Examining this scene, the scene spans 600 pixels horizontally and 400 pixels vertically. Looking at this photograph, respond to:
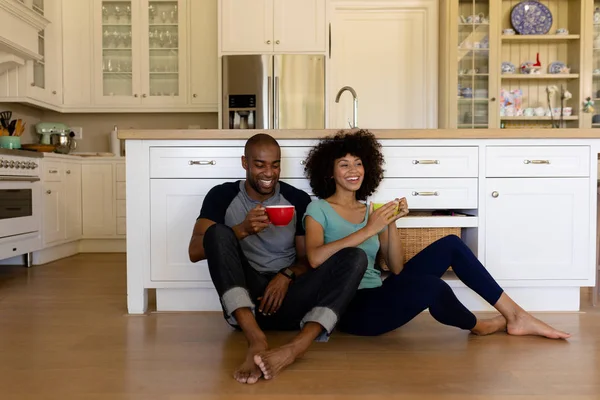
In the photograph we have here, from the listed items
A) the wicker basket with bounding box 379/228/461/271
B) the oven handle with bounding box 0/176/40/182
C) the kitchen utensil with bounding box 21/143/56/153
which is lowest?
the wicker basket with bounding box 379/228/461/271

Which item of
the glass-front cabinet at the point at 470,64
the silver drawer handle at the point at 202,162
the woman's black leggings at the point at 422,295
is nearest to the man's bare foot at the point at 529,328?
the woman's black leggings at the point at 422,295

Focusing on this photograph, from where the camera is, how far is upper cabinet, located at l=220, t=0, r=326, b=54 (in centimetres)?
462

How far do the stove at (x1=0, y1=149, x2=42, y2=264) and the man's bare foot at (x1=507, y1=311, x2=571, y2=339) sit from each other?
3.11 m

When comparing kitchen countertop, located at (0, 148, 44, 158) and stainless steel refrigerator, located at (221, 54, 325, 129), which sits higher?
stainless steel refrigerator, located at (221, 54, 325, 129)

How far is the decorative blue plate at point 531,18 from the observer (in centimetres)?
498

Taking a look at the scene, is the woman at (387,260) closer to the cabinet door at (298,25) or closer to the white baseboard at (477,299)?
the white baseboard at (477,299)

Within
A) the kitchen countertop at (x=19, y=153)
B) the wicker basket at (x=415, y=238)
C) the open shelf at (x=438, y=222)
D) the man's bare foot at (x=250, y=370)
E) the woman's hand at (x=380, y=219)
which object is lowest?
the man's bare foot at (x=250, y=370)

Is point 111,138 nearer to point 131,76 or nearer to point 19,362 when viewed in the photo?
point 131,76

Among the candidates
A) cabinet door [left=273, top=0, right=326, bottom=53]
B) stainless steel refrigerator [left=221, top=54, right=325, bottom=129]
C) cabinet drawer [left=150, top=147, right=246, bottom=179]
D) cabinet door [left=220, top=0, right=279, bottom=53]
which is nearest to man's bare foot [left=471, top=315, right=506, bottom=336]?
cabinet drawer [left=150, top=147, right=246, bottom=179]

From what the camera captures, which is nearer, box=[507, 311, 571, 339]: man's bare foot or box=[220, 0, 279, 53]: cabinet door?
box=[507, 311, 571, 339]: man's bare foot

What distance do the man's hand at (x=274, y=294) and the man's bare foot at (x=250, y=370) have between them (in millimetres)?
222

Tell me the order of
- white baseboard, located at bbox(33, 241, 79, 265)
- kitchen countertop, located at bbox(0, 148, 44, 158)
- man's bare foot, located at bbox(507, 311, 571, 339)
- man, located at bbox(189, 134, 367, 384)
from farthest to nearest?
white baseboard, located at bbox(33, 241, 79, 265), kitchen countertop, located at bbox(0, 148, 44, 158), man's bare foot, located at bbox(507, 311, 571, 339), man, located at bbox(189, 134, 367, 384)

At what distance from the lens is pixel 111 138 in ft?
17.3

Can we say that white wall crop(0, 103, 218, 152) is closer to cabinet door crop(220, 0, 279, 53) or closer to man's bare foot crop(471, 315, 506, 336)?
cabinet door crop(220, 0, 279, 53)
